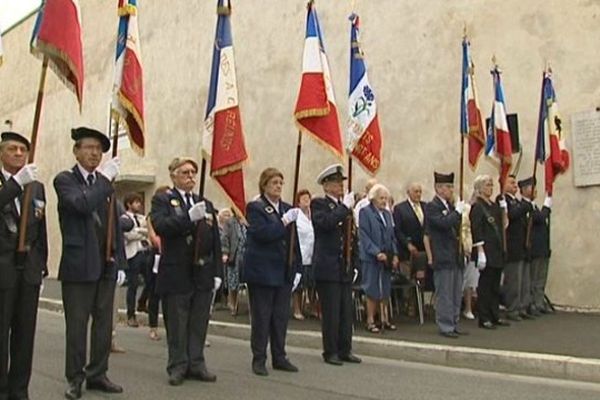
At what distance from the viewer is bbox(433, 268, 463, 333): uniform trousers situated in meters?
9.29

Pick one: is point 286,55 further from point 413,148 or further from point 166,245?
point 166,245

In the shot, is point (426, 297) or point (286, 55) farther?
point (286, 55)

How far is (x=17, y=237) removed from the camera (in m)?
5.38

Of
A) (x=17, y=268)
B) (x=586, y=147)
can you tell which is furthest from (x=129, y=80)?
(x=586, y=147)

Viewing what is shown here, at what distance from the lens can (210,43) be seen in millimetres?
19734

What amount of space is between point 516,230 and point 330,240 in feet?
12.6

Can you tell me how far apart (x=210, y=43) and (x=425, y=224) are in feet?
38.1

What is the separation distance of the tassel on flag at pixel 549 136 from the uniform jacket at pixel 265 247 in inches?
227

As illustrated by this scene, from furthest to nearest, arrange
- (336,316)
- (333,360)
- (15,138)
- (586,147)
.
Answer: (586,147), (333,360), (336,316), (15,138)

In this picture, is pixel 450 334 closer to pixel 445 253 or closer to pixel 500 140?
pixel 445 253

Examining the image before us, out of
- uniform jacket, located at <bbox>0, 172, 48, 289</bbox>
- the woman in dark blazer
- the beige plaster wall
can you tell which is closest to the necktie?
the beige plaster wall

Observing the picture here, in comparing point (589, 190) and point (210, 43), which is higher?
point (210, 43)

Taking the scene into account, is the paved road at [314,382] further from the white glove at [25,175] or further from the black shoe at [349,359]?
the white glove at [25,175]

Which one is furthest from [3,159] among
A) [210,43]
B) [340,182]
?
[210,43]
